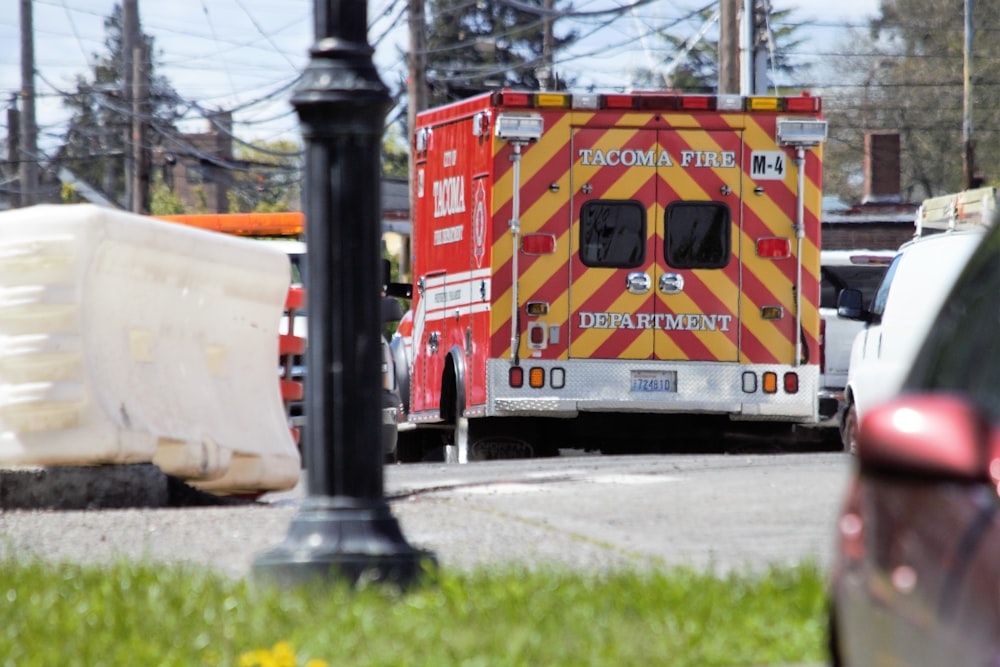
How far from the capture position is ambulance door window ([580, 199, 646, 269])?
13625mm

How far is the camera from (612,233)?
13664 mm

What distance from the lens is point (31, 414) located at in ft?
27.6

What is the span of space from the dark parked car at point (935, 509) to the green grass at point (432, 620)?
1.46m

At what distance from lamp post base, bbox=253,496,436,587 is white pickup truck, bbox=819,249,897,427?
9791mm

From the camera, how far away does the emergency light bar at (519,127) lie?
13281 millimetres

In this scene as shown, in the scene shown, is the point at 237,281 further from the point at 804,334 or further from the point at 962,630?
the point at 962,630

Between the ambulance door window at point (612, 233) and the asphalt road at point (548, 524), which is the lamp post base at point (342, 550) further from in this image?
the ambulance door window at point (612, 233)

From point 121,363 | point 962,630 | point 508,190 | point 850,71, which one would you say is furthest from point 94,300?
point 850,71

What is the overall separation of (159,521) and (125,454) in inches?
21.3

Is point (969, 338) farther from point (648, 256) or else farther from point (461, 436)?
point (461, 436)

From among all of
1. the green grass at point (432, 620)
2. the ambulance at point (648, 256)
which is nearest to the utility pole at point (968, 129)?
the ambulance at point (648, 256)

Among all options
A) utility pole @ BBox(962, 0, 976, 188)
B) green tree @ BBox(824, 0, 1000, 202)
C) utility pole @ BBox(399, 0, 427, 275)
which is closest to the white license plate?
utility pole @ BBox(399, 0, 427, 275)

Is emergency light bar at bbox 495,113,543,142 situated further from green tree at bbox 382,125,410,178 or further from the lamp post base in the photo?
green tree at bbox 382,125,410,178

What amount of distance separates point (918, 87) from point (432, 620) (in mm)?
64895
